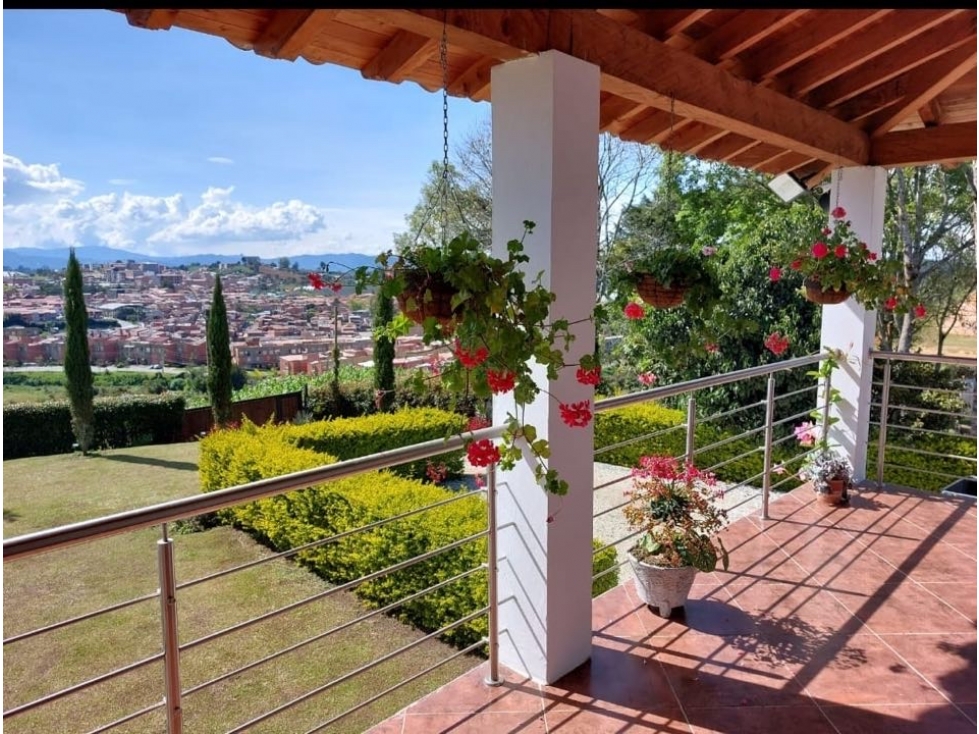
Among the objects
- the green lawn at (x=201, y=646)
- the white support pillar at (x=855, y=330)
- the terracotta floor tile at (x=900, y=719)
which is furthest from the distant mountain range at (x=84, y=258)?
the terracotta floor tile at (x=900, y=719)

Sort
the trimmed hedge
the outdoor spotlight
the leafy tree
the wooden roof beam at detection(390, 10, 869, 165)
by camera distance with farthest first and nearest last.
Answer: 1. the leafy tree
2. the trimmed hedge
3. the outdoor spotlight
4. the wooden roof beam at detection(390, 10, 869, 165)

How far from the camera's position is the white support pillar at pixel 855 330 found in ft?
13.8

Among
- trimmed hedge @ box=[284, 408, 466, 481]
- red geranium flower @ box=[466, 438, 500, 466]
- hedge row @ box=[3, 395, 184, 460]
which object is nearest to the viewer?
red geranium flower @ box=[466, 438, 500, 466]

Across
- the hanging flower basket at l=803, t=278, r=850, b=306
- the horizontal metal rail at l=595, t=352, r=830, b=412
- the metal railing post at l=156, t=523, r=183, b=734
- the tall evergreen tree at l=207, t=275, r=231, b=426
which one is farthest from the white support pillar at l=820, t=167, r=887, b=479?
the tall evergreen tree at l=207, t=275, r=231, b=426

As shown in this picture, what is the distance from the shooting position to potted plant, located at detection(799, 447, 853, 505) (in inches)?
161

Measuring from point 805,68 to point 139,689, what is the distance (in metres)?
4.68

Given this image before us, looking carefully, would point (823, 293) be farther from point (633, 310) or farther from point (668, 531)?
point (668, 531)

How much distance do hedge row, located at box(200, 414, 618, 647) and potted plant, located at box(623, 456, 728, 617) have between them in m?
0.57

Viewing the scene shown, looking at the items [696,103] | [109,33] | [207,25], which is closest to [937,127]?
[696,103]

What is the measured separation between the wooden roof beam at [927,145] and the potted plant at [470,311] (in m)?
3.26

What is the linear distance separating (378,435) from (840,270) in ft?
16.4

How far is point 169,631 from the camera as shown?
160 centimetres

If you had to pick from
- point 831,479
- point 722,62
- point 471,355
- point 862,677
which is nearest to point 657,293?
point 722,62

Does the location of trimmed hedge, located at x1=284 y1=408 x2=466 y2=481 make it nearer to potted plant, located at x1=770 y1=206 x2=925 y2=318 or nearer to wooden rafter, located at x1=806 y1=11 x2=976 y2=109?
potted plant, located at x1=770 y1=206 x2=925 y2=318
